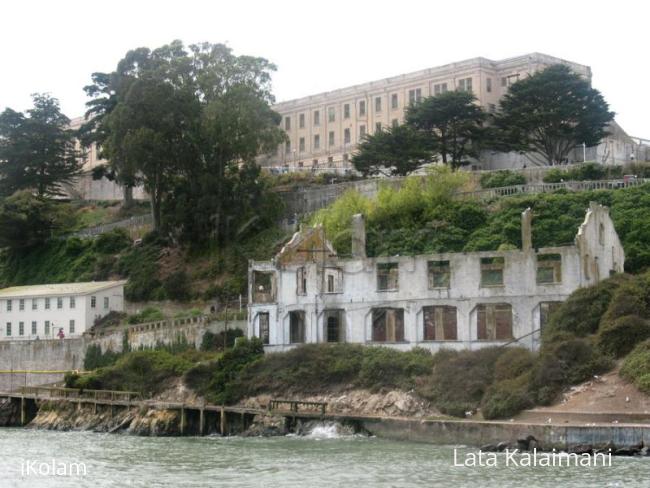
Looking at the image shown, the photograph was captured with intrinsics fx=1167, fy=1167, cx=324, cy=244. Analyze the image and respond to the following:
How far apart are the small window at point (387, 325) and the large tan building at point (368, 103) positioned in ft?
97.3

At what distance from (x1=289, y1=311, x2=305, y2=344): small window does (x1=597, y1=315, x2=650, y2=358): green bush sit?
17056mm

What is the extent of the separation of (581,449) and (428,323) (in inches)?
692

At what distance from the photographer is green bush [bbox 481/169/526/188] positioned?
7369 cm

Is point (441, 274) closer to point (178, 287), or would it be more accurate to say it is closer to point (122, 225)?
point (178, 287)

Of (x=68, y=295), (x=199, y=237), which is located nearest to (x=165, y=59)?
(x=199, y=237)

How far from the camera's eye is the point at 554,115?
76812 millimetres

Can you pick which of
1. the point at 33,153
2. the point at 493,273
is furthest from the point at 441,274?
the point at 33,153

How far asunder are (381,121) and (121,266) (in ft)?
85.1

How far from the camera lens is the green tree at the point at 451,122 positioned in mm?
79750

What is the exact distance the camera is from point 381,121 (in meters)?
93.1

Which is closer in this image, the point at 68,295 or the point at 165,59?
the point at 68,295

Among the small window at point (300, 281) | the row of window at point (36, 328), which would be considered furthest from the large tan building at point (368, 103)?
the small window at point (300, 281)

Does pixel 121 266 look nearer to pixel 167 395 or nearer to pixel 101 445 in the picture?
pixel 167 395

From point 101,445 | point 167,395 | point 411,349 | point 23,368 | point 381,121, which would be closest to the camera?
point 101,445
